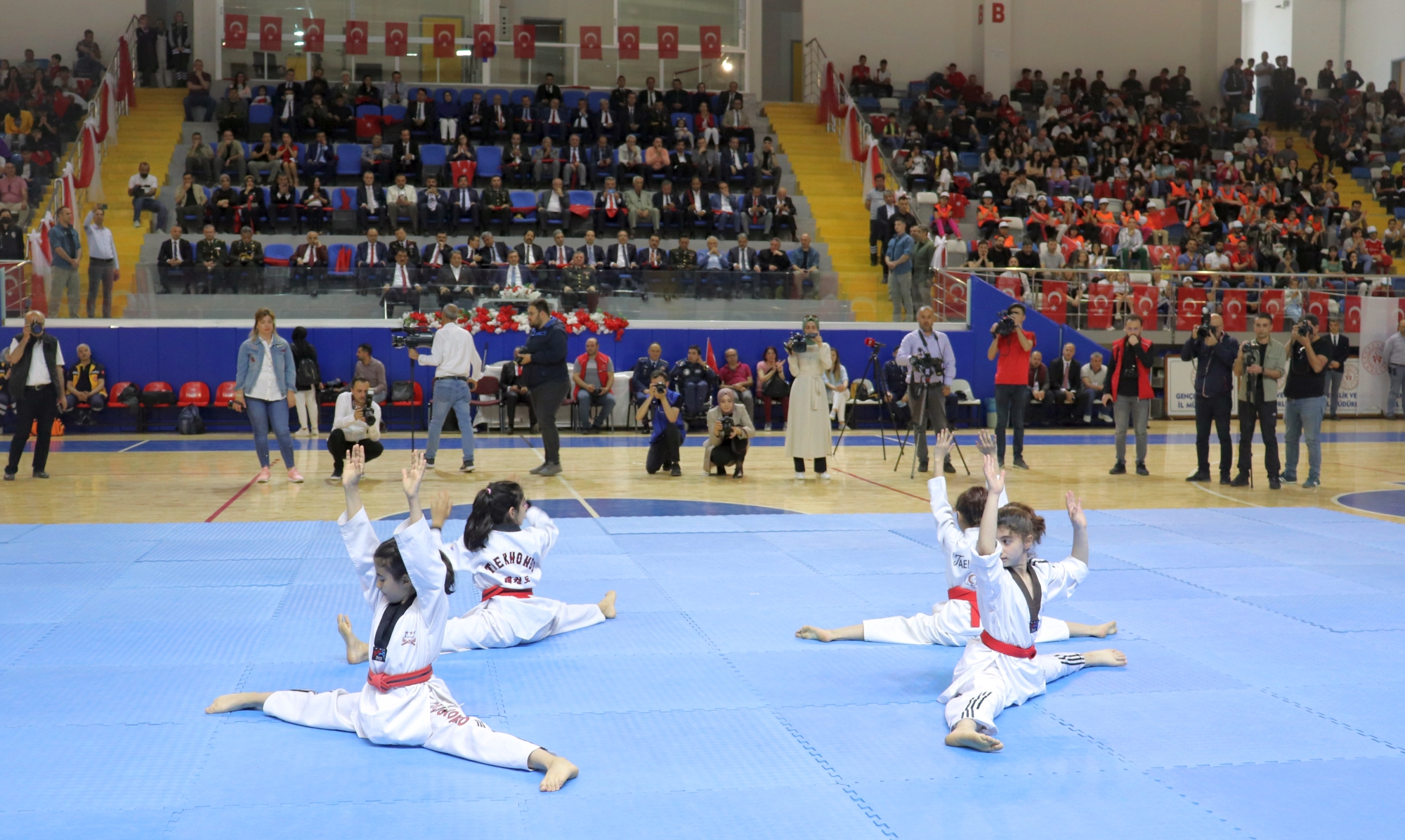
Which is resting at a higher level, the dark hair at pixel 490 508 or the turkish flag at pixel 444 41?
the turkish flag at pixel 444 41

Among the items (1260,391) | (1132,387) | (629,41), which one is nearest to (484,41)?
(629,41)

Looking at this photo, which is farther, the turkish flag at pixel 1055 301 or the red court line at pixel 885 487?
the turkish flag at pixel 1055 301

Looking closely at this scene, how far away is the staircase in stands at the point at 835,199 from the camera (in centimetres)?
2047

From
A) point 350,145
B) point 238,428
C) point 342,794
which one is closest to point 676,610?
point 342,794

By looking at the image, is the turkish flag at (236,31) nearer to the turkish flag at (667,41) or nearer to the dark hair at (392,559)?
the turkish flag at (667,41)

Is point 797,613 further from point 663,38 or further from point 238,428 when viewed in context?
point 663,38

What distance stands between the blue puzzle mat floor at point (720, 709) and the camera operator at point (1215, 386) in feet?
13.4

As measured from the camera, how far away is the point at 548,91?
2700 cm

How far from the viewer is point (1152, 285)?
20.8 m

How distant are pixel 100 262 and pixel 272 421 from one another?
31.0 feet

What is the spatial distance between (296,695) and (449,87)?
25.4m

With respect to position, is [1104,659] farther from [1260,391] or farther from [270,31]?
[270,31]

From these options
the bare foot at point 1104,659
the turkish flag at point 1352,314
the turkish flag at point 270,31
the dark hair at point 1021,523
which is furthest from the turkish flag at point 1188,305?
the turkish flag at point 270,31

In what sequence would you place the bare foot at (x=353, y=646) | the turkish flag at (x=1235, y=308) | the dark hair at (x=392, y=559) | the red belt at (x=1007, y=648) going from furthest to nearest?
the turkish flag at (x=1235, y=308), the bare foot at (x=353, y=646), the red belt at (x=1007, y=648), the dark hair at (x=392, y=559)
